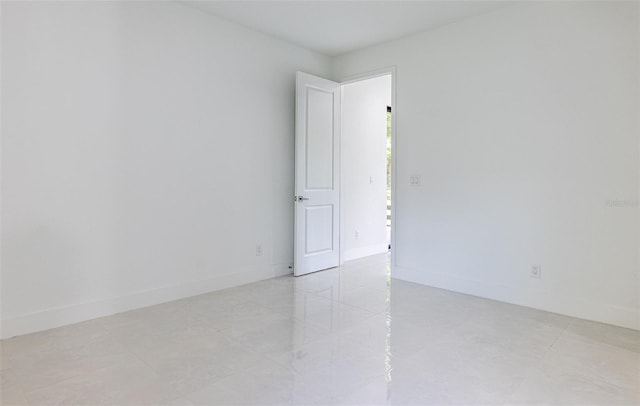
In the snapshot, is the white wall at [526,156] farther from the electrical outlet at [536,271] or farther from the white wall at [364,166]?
the white wall at [364,166]

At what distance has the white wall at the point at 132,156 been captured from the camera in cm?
257

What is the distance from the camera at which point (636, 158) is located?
2.70 m

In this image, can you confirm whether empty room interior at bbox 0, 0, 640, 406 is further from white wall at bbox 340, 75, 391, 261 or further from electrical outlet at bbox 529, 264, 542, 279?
white wall at bbox 340, 75, 391, 261

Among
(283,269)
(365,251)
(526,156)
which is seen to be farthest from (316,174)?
(526,156)

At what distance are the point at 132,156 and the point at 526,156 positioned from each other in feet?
11.2

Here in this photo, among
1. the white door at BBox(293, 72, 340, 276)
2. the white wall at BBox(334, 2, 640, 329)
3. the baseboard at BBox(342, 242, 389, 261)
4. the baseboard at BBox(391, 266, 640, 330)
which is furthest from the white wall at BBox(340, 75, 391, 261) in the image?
the baseboard at BBox(391, 266, 640, 330)

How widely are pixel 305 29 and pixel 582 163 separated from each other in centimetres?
289

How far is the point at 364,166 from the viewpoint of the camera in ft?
17.7

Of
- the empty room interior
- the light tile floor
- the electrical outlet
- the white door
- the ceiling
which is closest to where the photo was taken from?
the light tile floor

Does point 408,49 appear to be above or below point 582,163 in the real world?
above

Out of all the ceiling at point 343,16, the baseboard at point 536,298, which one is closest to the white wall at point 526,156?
the baseboard at point 536,298

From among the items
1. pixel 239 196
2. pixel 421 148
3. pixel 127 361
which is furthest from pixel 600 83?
pixel 127 361

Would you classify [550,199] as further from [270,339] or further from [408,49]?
[270,339]

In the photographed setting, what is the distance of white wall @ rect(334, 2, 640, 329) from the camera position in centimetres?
279
